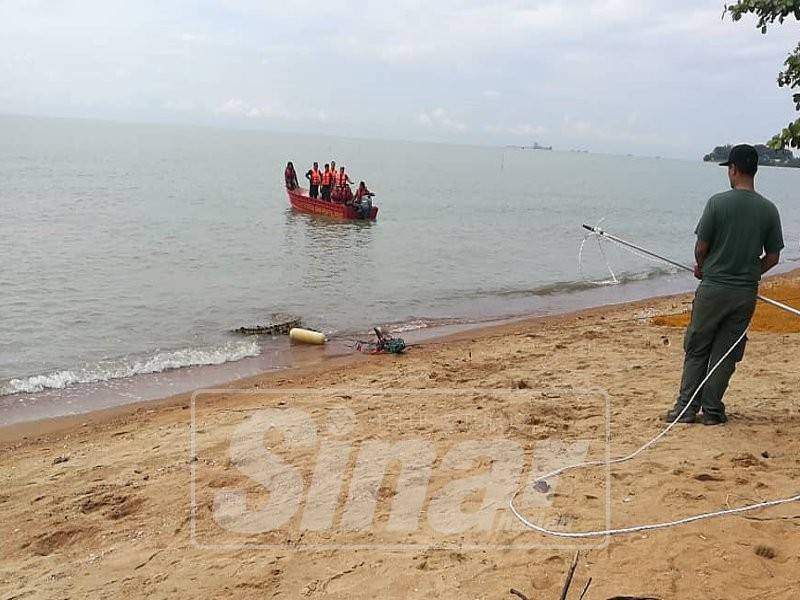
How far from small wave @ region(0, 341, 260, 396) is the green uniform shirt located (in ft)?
25.0

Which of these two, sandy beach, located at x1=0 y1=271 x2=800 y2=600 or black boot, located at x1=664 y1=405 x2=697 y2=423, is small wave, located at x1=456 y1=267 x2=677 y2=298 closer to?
sandy beach, located at x1=0 y1=271 x2=800 y2=600

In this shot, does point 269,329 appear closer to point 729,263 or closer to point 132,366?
point 132,366

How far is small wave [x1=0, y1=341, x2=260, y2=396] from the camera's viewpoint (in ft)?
29.9

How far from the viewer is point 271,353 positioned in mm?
10867

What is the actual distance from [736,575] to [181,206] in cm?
3482

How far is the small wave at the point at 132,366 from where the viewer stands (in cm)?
912

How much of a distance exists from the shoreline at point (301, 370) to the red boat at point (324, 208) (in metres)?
13.6

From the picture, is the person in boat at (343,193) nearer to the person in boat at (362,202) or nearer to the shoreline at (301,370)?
the person in boat at (362,202)

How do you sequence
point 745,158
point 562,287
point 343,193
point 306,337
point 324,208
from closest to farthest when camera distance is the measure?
point 745,158 → point 306,337 → point 562,287 → point 343,193 → point 324,208

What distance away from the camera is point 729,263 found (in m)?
4.81

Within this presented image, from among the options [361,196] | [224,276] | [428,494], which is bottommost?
[224,276]

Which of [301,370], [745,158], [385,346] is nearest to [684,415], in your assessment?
[745,158]

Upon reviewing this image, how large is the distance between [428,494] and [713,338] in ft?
8.12

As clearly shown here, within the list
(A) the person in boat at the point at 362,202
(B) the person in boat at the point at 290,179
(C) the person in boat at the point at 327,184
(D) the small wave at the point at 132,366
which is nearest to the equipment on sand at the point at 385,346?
(D) the small wave at the point at 132,366
